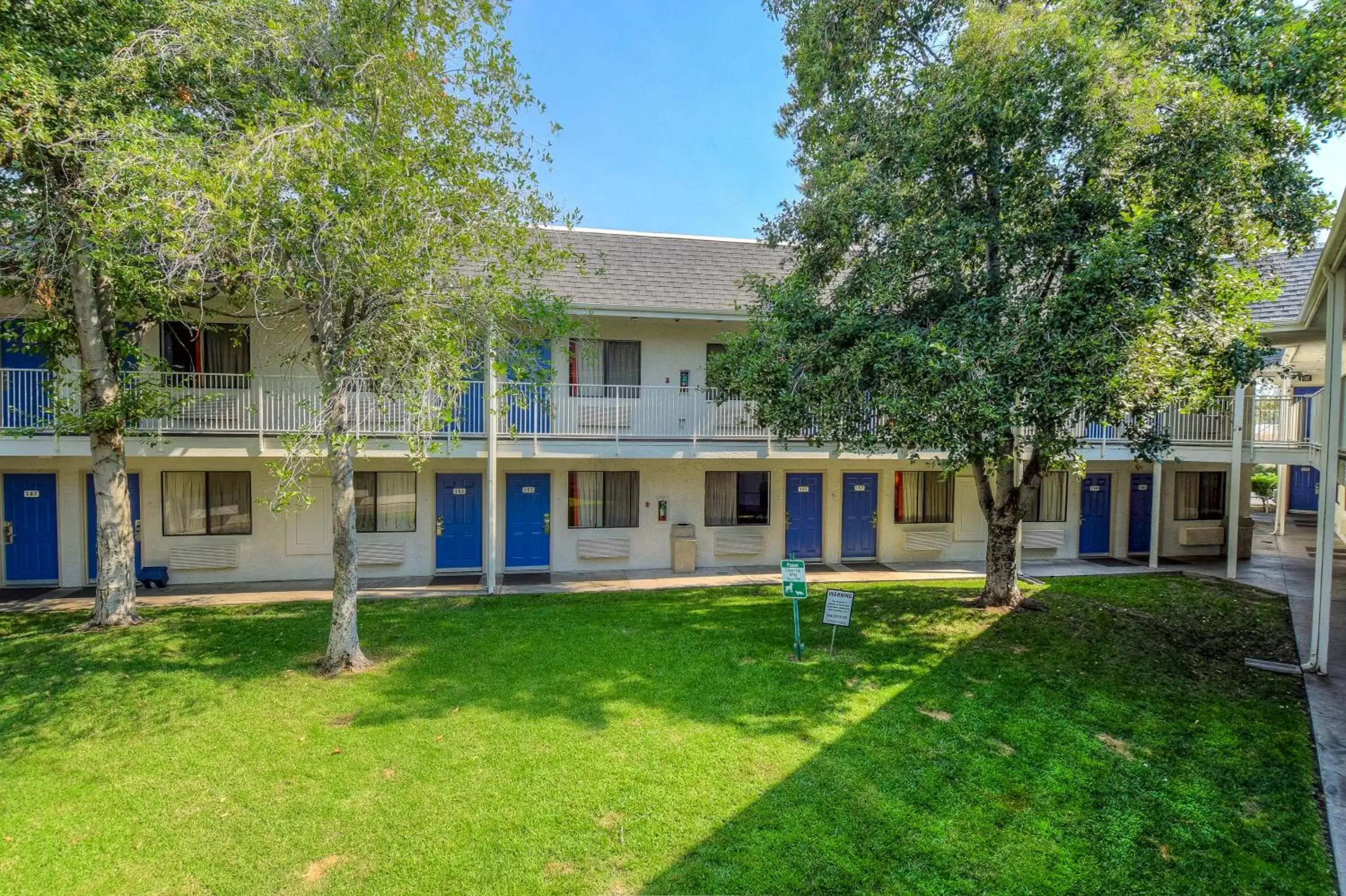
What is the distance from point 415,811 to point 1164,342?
843 cm

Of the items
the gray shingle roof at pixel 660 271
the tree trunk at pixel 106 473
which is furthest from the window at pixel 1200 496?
the tree trunk at pixel 106 473

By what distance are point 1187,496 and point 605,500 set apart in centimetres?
1451

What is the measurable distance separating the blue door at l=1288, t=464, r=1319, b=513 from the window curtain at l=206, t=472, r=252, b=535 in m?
32.6

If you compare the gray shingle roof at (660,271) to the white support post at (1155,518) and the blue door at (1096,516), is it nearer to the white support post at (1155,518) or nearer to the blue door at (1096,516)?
the blue door at (1096,516)

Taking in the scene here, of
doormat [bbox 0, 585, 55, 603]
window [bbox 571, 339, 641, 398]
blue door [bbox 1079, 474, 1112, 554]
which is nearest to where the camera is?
doormat [bbox 0, 585, 55, 603]

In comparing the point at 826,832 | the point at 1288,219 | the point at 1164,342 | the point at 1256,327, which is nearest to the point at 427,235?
the point at 826,832

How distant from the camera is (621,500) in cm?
1327

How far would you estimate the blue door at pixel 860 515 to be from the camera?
46.1 ft

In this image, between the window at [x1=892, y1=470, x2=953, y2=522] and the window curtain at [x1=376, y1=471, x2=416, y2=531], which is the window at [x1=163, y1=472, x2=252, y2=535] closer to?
the window curtain at [x1=376, y1=471, x2=416, y2=531]

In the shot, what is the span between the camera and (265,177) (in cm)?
599

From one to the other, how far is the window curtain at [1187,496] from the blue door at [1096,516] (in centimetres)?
166

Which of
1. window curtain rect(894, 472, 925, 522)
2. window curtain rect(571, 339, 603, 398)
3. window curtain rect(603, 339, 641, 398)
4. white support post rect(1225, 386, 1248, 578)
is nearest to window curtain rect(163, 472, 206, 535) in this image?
window curtain rect(571, 339, 603, 398)

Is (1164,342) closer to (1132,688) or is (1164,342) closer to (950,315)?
(950,315)

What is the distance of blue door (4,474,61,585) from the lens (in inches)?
444
